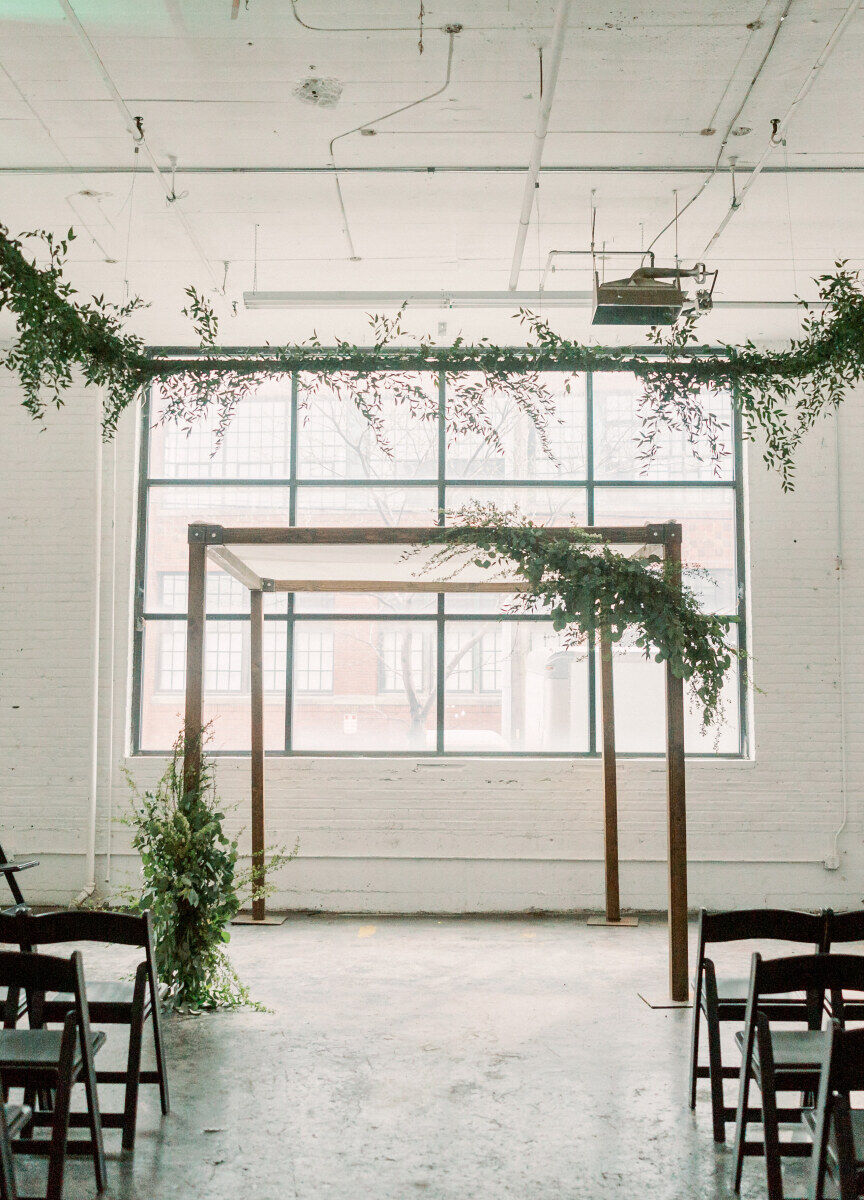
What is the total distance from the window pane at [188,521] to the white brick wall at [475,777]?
388mm

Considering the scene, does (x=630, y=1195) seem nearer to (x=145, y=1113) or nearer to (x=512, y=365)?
(x=145, y=1113)

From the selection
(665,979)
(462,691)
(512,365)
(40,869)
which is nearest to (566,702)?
(462,691)

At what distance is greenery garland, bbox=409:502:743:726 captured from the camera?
518 cm

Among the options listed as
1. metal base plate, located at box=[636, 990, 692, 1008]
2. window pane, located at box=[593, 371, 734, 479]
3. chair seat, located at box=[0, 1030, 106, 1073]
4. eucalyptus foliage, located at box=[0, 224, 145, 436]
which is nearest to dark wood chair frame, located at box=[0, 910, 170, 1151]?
chair seat, located at box=[0, 1030, 106, 1073]

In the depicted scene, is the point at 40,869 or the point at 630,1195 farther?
the point at 40,869

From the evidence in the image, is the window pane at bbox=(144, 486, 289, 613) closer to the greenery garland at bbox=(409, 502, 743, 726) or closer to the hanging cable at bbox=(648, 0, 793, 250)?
the greenery garland at bbox=(409, 502, 743, 726)

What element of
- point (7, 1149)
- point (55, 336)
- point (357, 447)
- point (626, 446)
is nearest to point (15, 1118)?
point (7, 1149)

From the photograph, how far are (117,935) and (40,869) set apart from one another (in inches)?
182

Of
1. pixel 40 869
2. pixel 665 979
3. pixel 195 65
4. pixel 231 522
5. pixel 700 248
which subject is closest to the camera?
pixel 195 65

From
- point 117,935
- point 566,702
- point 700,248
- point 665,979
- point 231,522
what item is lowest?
point 665,979

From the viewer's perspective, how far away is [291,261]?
676cm

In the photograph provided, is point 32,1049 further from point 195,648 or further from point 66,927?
point 195,648

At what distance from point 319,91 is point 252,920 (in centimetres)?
546

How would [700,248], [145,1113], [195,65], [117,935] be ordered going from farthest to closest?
[700,248]
[195,65]
[145,1113]
[117,935]
